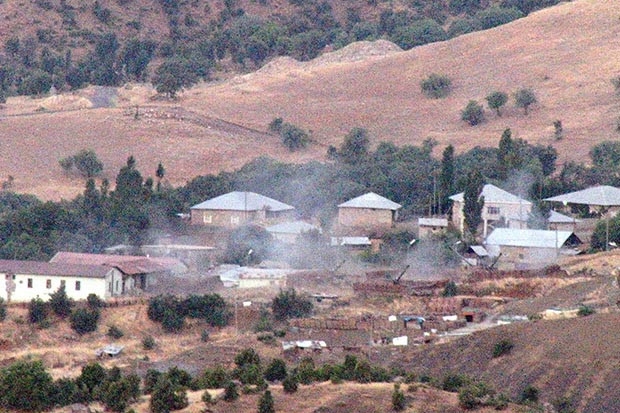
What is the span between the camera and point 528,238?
68.1m

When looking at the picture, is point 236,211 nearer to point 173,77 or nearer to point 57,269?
point 57,269

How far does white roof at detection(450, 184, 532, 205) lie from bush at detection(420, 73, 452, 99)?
3253 centimetres

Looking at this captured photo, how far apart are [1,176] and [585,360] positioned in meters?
47.1

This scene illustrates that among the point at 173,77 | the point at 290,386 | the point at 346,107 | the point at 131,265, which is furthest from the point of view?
the point at 173,77

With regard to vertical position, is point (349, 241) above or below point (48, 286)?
above

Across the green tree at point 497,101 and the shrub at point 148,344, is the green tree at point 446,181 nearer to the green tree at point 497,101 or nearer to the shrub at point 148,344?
the green tree at point 497,101

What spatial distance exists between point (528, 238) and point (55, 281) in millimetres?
17224

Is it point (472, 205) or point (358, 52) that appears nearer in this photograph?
point (472, 205)

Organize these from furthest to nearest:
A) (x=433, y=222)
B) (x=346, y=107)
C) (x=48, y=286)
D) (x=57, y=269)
Answer: (x=346, y=107), (x=433, y=222), (x=57, y=269), (x=48, y=286)

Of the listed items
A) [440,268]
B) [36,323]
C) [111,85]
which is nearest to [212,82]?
[111,85]

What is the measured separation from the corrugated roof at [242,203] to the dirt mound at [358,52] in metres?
44.0

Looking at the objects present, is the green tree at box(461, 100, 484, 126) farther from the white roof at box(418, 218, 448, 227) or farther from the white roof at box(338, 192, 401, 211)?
the white roof at box(418, 218, 448, 227)

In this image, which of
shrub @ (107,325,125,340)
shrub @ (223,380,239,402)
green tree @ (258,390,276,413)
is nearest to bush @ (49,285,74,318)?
shrub @ (107,325,125,340)

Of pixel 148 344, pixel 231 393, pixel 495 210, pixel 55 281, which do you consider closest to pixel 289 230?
pixel 495 210
